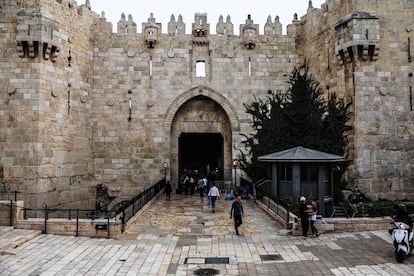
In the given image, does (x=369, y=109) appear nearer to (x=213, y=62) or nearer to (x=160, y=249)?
(x=213, y=62)

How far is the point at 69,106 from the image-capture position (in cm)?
1881

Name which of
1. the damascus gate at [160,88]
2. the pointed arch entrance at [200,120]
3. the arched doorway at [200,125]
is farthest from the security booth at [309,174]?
the arched doorway at [200,125]

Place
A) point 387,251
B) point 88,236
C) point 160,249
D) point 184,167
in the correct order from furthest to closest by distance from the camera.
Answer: point 184,167, point 88,236, point 160,249, point 387,251

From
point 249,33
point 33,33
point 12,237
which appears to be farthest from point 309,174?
point 33,33

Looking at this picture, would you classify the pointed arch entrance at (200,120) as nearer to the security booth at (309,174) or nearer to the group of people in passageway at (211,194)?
the group of people in passageway at (211,194)

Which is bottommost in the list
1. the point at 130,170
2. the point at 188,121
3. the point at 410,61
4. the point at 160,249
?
the point at 160,249

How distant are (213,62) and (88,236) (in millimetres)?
13251

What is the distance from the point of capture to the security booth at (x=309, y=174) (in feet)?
41.7

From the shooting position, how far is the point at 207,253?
919 cm

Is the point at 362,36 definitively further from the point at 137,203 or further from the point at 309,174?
the point at 137,203

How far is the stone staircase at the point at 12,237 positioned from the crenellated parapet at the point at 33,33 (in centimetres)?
871

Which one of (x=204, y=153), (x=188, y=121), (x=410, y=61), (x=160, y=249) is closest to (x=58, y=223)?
(x=160, y=249)

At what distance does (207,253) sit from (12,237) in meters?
5.09

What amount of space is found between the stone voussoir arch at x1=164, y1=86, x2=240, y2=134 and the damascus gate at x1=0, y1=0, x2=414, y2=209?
57 millimetres
